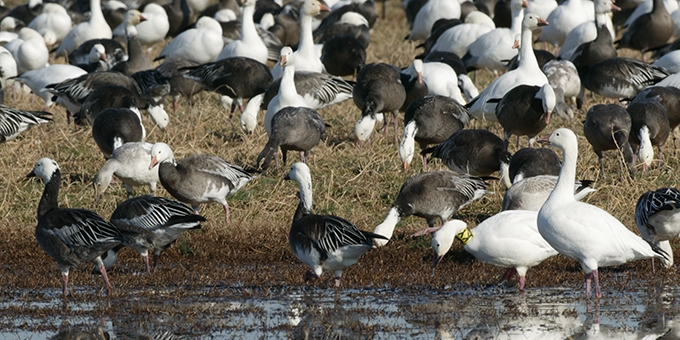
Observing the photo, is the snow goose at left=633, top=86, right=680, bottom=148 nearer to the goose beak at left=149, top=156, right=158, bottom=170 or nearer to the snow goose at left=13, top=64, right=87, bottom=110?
the goose beak at left=149, top=156, right=158, bottom=170

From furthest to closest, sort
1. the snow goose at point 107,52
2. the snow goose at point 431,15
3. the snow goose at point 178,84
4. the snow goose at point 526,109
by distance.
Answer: the snow goose at point 431,15 → the snow goose at point 107,52 → the snow goose at point 178,84 → the snow goose at point 526,109

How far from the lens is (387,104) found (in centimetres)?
1179

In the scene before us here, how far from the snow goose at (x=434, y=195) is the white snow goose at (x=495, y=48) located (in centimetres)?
642

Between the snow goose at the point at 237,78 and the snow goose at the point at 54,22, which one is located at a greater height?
the snow goose at the point at 237,78

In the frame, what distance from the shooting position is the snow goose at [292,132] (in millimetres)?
10227

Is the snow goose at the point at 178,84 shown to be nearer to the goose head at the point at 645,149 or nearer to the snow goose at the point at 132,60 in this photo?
the snow goose at the point at 132,60

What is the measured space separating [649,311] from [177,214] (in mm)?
3470

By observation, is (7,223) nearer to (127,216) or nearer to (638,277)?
(127,216)

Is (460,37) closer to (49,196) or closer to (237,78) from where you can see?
(237,78)

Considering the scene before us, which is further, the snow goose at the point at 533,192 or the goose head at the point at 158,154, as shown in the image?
the goose head at the point at 158,154

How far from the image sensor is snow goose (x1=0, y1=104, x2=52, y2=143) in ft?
36.1

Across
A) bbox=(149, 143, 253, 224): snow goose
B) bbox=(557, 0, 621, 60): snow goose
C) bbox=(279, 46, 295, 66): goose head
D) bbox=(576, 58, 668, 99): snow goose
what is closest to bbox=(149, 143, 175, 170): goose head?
bbox=(149, 143, 253, 224): snow goose

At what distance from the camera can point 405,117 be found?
36.6ft

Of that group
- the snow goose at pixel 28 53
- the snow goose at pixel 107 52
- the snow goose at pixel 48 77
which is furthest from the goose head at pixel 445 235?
the snow goose at pixel 28 53
